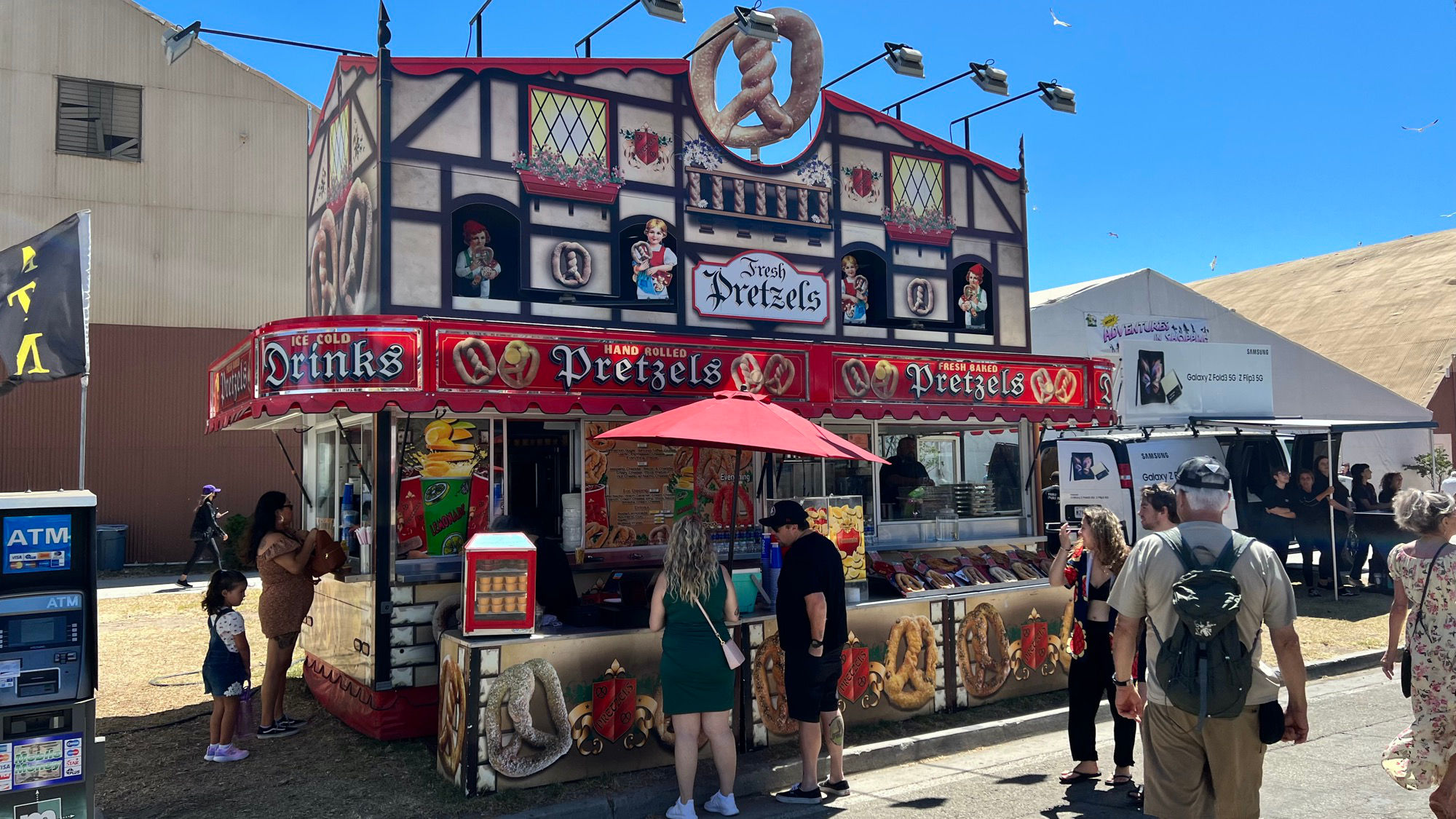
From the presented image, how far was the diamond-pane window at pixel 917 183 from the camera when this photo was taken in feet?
36.4

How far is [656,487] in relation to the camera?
9234 millimetres

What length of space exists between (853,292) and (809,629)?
17.1 feet

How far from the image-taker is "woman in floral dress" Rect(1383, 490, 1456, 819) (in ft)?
15.8

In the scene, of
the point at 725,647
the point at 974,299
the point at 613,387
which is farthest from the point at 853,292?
the point at 725,647

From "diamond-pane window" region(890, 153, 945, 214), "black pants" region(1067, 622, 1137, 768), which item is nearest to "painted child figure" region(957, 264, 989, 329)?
"diamond-pane window" region(890, 153, 945, 214)

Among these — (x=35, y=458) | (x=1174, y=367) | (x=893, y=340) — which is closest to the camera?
(x=893, y=340)

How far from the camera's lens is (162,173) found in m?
21.0

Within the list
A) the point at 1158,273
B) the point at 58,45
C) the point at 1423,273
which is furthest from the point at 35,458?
the point at 1423,273

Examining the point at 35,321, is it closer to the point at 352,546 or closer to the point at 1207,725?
the point at 352,546

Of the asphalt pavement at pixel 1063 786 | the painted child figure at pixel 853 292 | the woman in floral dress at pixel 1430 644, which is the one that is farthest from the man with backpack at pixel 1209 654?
the painted child figure at pixel 853 292

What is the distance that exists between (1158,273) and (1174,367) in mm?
8602

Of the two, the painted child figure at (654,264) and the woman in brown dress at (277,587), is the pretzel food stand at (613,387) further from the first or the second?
the woman in brown dress at (277,587)

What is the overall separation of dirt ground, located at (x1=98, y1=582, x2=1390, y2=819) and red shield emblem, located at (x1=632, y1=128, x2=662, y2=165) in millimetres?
5410

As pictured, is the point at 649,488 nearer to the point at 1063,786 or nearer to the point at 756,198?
the point at 756,198
